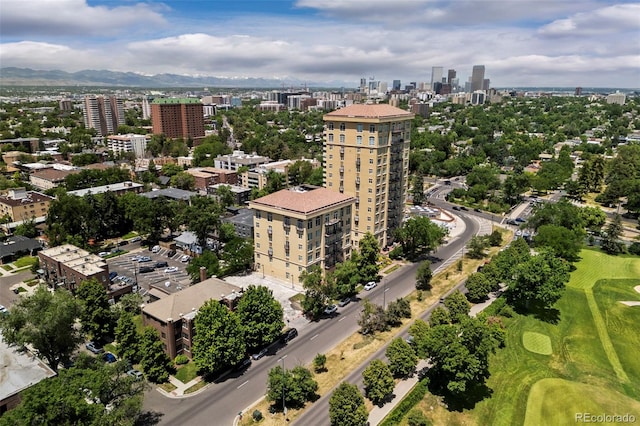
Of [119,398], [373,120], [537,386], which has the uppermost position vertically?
[373,120]

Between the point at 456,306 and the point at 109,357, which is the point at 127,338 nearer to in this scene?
the point at 109,357

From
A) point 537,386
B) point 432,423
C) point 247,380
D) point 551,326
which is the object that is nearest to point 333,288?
point 247,380

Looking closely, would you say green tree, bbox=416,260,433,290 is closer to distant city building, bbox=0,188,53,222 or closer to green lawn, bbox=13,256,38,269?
green lawn, bbox=13,256,38,269

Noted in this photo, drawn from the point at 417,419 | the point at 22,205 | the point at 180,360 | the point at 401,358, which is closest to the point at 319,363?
the point at 401,358

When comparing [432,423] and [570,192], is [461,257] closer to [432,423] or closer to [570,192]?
[432,423]

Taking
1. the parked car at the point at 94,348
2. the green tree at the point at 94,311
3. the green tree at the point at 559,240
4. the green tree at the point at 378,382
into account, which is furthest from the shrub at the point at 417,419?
the green tree at the point at 559,240

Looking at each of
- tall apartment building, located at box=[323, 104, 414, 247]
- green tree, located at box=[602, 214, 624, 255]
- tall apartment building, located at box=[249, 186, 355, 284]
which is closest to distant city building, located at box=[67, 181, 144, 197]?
tall apartment building, located at box=[249, 186, 355, 284]
